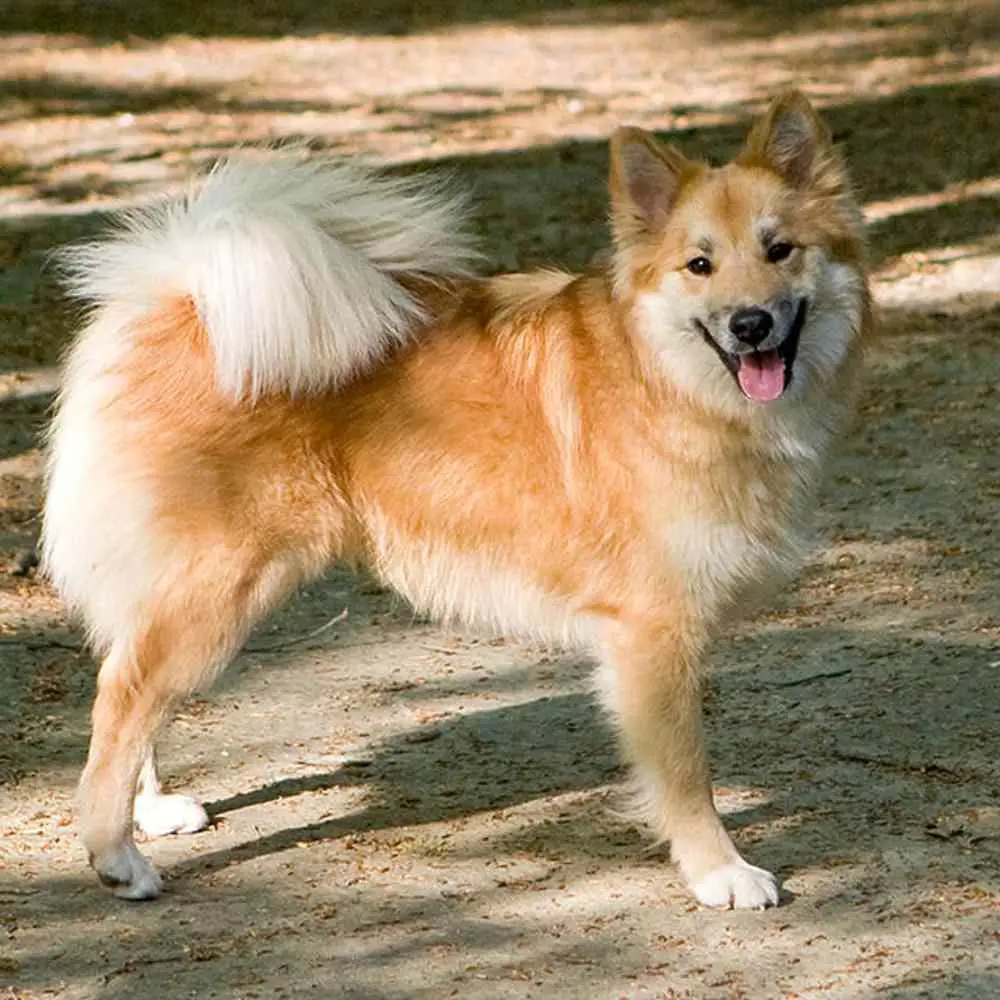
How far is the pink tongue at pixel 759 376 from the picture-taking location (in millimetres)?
4617

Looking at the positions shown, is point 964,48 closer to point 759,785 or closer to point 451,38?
point 451,38

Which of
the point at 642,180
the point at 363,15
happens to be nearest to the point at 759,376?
Result: the point at 642,180

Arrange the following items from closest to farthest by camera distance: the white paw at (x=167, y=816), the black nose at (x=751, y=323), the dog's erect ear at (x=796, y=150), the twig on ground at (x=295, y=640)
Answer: the black nose at (x=751, y=323), the dog's erect ear at (x=796, y=150), the white paw at (x=167, y=816), the twig on ground at (x=295, y=640)

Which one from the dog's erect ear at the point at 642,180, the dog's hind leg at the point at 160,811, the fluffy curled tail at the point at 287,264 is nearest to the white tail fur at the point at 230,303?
the fluffy curled tail at the point at 287,264

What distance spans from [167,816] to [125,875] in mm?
421

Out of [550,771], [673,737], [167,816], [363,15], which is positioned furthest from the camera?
[363,15]

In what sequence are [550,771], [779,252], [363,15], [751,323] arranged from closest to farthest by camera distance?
[751,323] < [779,252] < [550,771] < [363,15]

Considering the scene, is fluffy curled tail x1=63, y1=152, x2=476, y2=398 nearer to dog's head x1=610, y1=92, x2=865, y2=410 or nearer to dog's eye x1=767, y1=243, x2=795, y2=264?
dog's head x1=610, y1=92, x2=865, y2=410

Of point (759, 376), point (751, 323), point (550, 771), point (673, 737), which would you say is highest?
point (751, 323)

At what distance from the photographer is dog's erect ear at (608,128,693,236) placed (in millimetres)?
4711

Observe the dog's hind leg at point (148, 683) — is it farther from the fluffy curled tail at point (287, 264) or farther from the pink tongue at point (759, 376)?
the pink tongue at point (759, 376)

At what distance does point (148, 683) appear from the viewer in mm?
4715

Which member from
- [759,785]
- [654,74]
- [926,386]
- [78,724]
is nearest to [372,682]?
[78,724]

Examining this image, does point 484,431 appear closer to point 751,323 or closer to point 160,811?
point 751,323
